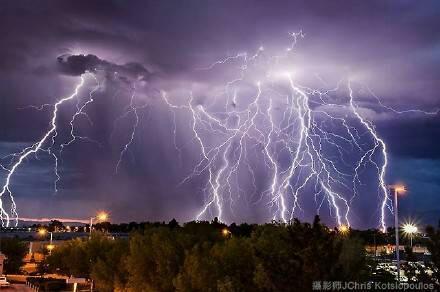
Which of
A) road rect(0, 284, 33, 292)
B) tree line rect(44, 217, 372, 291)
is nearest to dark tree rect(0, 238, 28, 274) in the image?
road rect(0, 284, 33, 292)

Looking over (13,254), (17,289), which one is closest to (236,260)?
(17,289)

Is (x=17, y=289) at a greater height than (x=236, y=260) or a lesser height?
lesser

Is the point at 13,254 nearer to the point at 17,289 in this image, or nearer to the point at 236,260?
the point at 17,289

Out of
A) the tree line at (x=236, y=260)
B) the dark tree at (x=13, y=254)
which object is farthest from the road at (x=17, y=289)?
the dark tree at (x=13, y=254)

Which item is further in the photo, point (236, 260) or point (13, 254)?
point (13, 254)

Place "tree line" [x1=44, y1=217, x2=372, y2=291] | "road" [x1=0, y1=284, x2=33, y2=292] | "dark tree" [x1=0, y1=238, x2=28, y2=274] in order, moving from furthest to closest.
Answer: "dark tree" [x1=0, y1=238, x2=28, y2=274] → "road" [x1=0, y1=284, x2=33, y2=292] → "tree line" [x1=44, y1=217, x2=372, y2=291]

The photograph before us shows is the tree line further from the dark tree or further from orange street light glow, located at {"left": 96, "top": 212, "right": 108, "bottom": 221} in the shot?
the dark tree

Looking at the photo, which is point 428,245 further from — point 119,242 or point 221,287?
point 119,242

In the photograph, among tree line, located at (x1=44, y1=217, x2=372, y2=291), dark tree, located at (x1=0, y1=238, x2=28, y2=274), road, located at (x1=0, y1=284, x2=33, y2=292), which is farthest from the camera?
dark tree, located at (x1=0, y1=238, x2=28, y2=274)

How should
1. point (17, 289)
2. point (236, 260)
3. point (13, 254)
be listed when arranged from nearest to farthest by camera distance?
point (236, 260) < point (17, 289) < point (13, 254)

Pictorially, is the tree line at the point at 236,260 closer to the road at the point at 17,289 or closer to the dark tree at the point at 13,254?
the road at the point at 17,289

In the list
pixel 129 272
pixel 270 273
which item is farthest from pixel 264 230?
pixel 129 272
